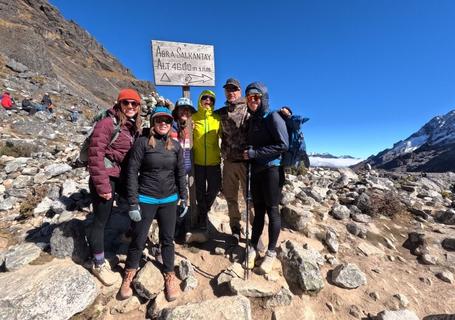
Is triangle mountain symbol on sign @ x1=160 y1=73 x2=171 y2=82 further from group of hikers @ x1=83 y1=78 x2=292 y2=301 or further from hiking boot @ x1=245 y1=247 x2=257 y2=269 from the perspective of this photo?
hiking boot @ x1=245 y1=247 x2=257 y2=269

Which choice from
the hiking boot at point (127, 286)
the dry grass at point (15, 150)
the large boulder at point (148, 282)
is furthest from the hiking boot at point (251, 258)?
the dry grass at point (15, 150)

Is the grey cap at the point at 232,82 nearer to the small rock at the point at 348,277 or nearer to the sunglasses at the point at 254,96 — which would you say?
the sunglasses at the point at 254,96

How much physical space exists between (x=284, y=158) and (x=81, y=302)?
383 cm

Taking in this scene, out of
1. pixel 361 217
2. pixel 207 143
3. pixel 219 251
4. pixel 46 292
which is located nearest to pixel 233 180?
pixel 207 143

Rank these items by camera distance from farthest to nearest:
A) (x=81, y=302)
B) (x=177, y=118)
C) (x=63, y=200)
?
1. (x=63, y=200)
2. (x=177, y=118)
3. (x=81, y=302)

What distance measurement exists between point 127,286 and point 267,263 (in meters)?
2.32

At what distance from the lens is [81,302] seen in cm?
374

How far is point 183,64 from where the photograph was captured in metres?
6.02

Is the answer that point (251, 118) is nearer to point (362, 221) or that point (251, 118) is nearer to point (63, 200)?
point (362, 221)

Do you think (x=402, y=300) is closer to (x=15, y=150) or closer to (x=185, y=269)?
(x=185, y=269)

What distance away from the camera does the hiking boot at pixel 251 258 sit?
14.8ft

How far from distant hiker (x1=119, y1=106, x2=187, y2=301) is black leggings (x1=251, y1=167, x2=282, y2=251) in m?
1.43

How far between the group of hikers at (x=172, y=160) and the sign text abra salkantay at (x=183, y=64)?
4.37 ft

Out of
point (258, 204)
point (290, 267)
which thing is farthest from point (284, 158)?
point (290, 267)
